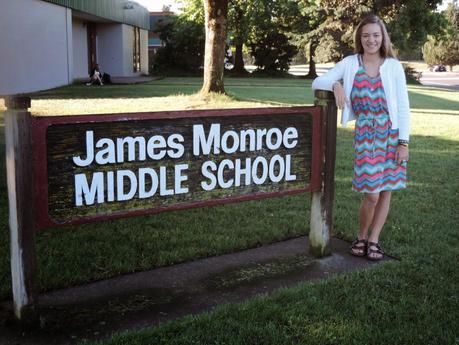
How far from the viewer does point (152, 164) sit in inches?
137

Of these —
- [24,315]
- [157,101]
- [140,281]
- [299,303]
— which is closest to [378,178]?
[299,303]

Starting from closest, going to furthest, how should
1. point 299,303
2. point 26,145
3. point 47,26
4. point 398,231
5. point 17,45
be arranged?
point 26,145
point 299,303
point 398,231
point 17,45
point 47,26

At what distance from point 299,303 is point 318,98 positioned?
1.58 m

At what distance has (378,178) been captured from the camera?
4168mm

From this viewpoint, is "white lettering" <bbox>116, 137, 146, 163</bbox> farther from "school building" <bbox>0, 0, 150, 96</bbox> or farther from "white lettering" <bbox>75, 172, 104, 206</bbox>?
"school building" <bbox>0, 0, 150, 96</bbox>

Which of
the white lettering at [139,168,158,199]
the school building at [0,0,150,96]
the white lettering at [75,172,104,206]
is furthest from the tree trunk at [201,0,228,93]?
the white lettering at [75,172,104,206]

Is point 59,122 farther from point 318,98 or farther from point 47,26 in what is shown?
point 47,26

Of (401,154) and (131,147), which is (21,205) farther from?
(401,154)

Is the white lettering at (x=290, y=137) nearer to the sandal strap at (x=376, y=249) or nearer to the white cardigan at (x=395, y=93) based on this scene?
the white cardigan at (x=395, y=93)

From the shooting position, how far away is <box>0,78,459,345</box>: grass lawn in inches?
124

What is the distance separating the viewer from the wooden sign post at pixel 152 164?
3.06 meters

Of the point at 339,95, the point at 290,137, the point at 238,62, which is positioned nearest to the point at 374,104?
the point at 339,95

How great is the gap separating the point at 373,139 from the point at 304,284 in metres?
1.18

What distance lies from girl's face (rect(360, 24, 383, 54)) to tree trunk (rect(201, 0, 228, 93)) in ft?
39.4
